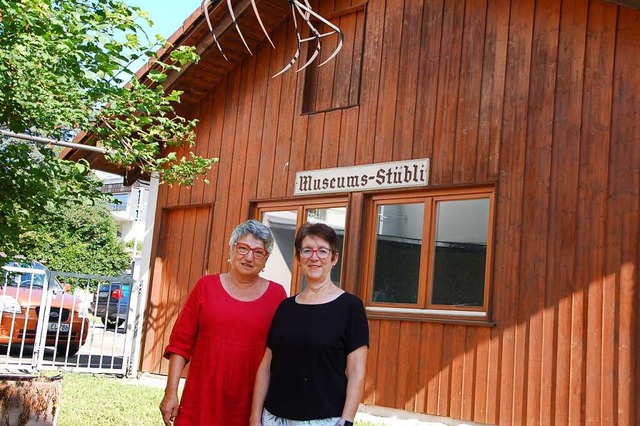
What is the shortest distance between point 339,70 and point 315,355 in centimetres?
726

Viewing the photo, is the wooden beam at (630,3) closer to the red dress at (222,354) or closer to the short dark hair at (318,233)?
the short dark hair at (318,233)

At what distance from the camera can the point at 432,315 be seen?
839cm

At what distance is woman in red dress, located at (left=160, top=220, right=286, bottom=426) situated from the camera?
371cm

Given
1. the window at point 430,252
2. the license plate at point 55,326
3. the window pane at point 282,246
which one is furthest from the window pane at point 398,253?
the license plate at point 55,326

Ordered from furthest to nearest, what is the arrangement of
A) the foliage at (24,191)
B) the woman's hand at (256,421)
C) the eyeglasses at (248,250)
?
the foliage at (24,191) → the eyeglasses at (248,250) → the woman's hand at (256,421)

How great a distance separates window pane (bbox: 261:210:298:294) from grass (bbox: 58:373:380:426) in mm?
2047

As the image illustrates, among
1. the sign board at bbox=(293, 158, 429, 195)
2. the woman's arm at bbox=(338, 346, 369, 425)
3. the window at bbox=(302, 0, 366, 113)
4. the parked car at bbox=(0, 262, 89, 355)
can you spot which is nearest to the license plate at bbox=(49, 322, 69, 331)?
the parked car at bbox=(0, 262, 89, 355)

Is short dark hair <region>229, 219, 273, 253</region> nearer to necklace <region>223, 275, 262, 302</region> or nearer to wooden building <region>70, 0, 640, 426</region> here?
necklace <region>223, 275, 262, 302</region>

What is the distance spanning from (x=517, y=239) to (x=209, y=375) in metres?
4.79

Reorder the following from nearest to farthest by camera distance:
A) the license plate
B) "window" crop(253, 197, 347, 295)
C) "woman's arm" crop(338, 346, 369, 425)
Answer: "woman's arm" crop(338, 346, 369, 425) → "window" crop(253, 197, 347, 295) → the license plate

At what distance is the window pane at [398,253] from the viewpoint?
8.83 meters

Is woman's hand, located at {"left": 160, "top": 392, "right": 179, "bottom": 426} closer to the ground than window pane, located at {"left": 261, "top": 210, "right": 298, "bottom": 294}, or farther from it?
closer to the ground

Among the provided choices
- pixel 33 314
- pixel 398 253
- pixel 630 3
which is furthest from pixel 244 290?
pixel 33 314

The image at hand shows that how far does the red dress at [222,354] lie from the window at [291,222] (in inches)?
226
